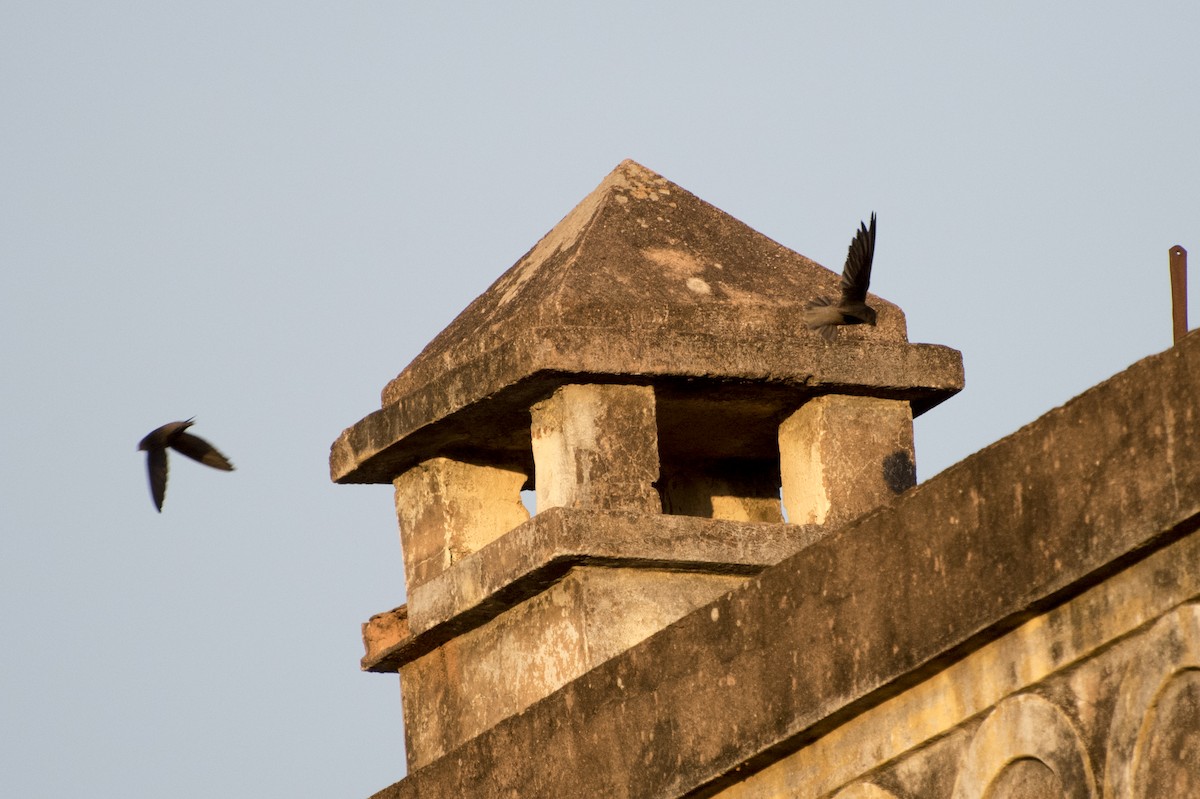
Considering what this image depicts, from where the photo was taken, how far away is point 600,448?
21.2 ft

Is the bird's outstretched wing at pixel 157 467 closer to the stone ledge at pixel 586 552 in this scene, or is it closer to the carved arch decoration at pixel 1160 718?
the stone ledge at pixel 586 552

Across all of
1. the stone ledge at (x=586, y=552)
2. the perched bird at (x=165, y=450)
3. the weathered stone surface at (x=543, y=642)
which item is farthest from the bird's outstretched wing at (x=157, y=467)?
the stone ledge at (x=586, y=552)

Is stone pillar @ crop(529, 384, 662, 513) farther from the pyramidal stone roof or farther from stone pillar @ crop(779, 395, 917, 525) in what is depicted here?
stone pillar @ crop(779, 395, 917, 525)

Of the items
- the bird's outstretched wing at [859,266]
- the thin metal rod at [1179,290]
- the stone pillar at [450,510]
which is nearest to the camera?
the thin metal rod at [1179,290]

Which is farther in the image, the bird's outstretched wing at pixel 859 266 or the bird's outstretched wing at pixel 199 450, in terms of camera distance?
the bird's outstretched wing at pixel 199 450

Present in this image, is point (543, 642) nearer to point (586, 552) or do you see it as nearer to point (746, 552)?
Result: point (586, 552)

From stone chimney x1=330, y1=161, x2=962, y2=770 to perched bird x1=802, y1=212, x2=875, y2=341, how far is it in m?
0.08

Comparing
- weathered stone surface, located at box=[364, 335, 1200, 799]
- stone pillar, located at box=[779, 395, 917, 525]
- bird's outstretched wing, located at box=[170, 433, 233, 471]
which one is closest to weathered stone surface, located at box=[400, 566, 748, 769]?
stone pillar, located at box=[779, 395, 917, 525]

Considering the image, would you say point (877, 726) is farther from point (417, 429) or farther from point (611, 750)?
point (417, 429)

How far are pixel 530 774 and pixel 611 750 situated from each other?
1.12ft

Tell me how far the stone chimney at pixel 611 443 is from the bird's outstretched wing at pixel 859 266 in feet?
1.19

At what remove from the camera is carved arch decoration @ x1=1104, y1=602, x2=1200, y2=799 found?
374 cm

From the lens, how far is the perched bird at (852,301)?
19.9 feet

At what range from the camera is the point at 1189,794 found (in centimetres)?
371
